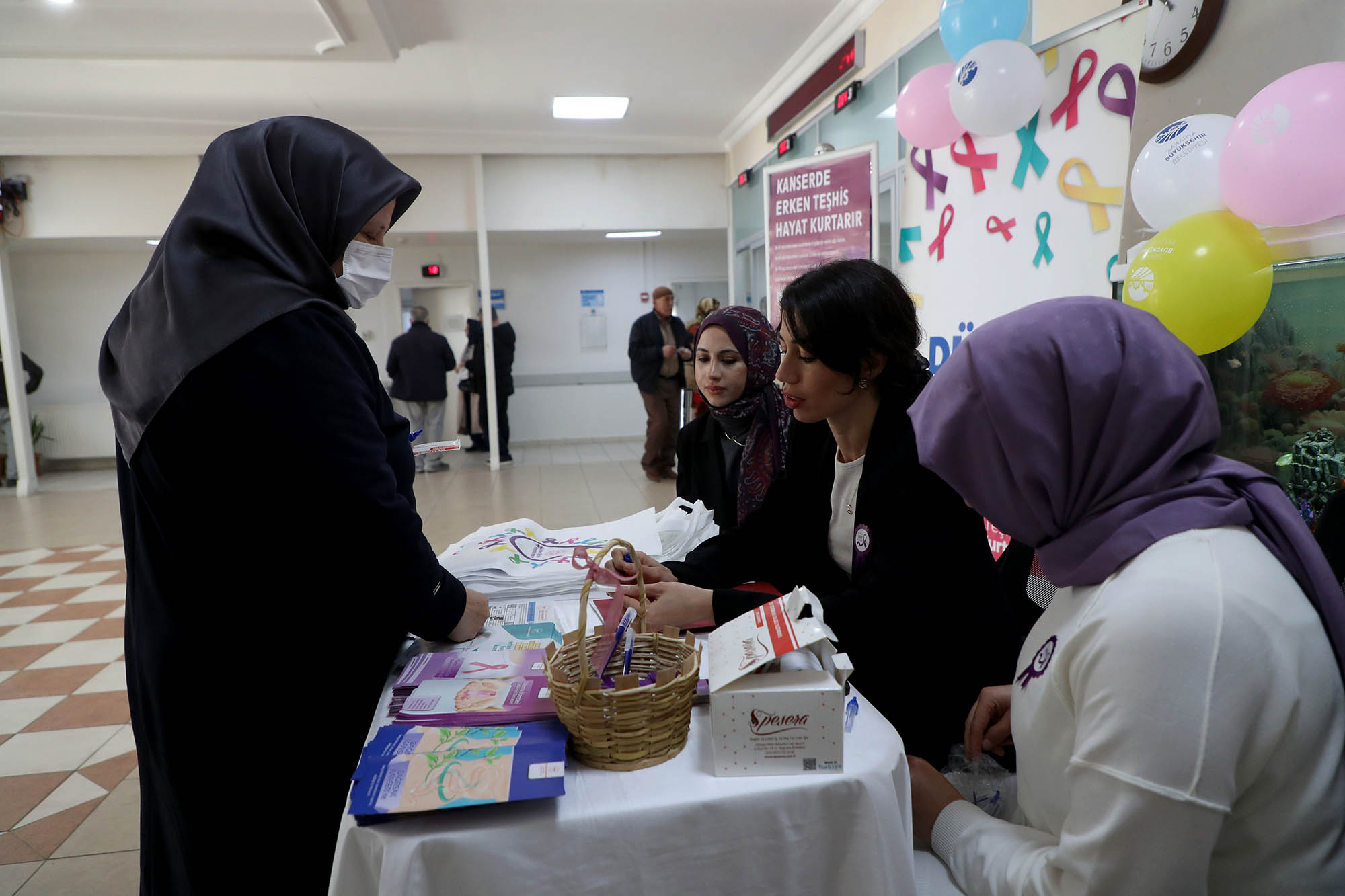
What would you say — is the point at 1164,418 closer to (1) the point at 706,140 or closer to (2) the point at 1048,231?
(2) the point at 1048,231

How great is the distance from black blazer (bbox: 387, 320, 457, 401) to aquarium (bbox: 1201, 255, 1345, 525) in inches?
284

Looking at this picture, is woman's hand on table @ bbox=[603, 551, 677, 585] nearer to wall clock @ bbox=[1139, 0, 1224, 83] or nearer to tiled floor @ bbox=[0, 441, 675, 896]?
tiled floor @ bbox=[0, 441, 675, 896]

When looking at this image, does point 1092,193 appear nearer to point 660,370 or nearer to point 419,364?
point 660,370

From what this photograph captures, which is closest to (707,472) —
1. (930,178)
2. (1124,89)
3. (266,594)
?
(266,594)

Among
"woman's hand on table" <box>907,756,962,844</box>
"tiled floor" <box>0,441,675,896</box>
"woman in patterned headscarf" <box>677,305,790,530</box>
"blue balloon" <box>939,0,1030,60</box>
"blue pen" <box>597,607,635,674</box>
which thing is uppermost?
"blue balloon" <box>939,0,1030,60</box>

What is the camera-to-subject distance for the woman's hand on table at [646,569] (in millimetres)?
1417

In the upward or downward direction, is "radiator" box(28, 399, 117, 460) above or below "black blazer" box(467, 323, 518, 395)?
below

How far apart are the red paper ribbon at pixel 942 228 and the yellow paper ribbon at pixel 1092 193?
965 mm

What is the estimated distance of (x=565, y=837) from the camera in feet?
2.79

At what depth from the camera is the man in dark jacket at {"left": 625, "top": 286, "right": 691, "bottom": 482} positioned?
7.25m

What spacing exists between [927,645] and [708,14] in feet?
16.1

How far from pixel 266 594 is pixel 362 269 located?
576 mm

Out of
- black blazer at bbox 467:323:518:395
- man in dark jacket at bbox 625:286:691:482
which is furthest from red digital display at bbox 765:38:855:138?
black blazer at bbox 467:323:518:395

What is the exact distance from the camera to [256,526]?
110cm
